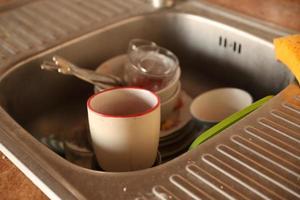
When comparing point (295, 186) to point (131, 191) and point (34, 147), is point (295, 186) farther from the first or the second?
point (34, 147)

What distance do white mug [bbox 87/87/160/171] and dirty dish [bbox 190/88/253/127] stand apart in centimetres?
21

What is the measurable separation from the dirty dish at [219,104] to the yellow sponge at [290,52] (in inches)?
4.8

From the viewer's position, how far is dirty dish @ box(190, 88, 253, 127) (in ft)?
2.84

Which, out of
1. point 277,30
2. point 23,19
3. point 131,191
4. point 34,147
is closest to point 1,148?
point 34,147

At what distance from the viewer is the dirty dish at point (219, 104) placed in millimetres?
864

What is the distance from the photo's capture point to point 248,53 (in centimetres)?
89

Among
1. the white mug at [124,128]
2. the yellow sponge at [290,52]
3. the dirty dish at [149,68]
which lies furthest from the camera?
the dirty dish at [149,68]

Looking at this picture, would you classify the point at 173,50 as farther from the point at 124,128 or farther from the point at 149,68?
the point at 124,128

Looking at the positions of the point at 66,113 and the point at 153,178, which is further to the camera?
the point at 66,113

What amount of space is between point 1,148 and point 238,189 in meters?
0.32

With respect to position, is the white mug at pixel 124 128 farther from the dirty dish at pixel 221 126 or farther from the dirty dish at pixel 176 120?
the dirty dish at pixel 176 120

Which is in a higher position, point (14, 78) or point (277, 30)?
point (277, 30)

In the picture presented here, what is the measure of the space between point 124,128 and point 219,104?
1.11 feet

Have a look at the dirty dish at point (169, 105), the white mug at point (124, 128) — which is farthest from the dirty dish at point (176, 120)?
the white mug at point (124, 128)
